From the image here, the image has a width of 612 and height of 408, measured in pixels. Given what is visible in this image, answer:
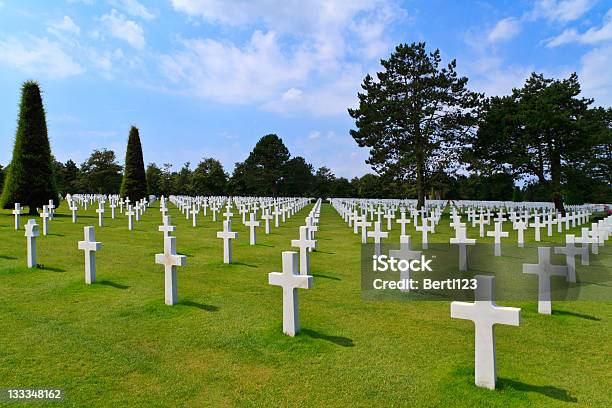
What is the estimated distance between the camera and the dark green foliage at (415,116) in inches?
1168

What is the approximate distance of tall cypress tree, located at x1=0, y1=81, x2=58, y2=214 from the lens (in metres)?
21.2

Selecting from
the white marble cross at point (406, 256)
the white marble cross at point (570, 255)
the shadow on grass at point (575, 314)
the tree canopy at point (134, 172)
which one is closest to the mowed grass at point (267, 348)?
the shadow on grass at point (575, 314)

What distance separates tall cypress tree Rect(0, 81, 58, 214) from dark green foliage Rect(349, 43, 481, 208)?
19.5 m

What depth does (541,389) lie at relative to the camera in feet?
11.3

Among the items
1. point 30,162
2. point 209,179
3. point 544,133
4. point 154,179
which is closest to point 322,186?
point 209,179

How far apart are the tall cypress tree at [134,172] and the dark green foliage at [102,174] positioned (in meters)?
28.9

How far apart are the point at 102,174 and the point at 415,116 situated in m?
48.9

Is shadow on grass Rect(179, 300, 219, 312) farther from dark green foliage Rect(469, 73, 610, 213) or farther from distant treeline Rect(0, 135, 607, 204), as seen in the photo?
distant treeline Rect(0, 135, 607, 204)

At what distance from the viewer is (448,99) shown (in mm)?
29594

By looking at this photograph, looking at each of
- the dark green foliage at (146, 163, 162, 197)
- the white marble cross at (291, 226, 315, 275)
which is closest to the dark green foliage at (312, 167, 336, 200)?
the dark green foliage at (146, 163, 162, 197)

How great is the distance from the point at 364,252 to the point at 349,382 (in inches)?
298

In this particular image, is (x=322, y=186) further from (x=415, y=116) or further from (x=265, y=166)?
(x=415, y=116)

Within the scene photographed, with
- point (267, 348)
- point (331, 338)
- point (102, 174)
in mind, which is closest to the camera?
point (267, 348)

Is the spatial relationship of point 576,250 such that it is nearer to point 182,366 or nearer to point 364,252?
point 364,252
